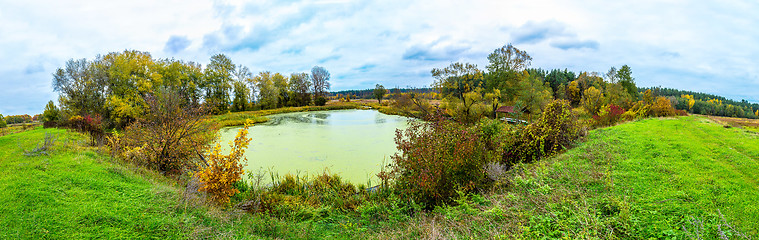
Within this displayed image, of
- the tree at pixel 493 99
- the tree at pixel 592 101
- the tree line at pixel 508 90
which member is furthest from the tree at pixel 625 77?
the tree at pixel 493 99

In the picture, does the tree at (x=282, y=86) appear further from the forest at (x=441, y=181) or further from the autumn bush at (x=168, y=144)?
the autumn bush at (x=168, y=144)

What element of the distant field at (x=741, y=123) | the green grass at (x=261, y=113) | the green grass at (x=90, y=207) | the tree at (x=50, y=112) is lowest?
the distant field at (x=741, y=123)

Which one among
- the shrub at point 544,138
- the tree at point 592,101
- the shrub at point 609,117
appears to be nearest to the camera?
the shrub at point 544,138

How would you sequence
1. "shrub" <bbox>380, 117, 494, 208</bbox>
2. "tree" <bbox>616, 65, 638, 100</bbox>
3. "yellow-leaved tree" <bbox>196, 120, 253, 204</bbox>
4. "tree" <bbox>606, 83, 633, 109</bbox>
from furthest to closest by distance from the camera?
"tree" <bbox>616, 65, 638, 100</bbox> < "tree" <bbox>606, 83, 633, 109</bbox> < "shrub" <bbox>380, 117, 494, 208</bbox> < "yellow-leaved tree" <bbox>196, 120, 253, 204</bbox>

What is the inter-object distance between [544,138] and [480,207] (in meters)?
4.53

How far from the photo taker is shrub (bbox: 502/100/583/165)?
7305 millimetres

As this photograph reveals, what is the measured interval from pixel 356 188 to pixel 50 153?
21.0 ft

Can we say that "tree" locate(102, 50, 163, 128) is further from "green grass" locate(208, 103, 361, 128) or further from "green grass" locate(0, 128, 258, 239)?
"green grass" locate(0, 128, 258, 239)

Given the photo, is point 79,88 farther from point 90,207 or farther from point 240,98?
point 90,207

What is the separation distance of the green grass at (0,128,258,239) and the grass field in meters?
0.01

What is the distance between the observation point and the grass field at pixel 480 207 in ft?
9.89

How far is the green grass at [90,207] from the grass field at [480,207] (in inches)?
0.5

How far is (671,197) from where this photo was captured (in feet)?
11.5

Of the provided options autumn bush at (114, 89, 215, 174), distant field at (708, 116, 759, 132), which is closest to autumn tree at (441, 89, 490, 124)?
distant field at (708, 116, 759, 132)
